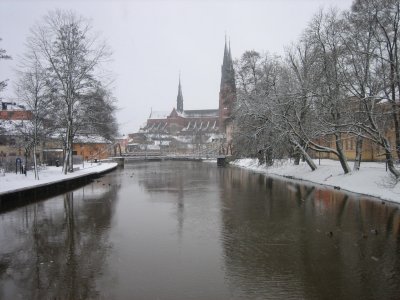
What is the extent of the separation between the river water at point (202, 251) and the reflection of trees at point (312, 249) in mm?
24

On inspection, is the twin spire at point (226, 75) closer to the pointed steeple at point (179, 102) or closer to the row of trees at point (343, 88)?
the pointed steeple at point (179, 102)

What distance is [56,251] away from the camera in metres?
10.4

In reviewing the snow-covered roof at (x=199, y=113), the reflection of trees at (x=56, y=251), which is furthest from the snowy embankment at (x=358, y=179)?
the snow-covered roof at (x=199, y=113)

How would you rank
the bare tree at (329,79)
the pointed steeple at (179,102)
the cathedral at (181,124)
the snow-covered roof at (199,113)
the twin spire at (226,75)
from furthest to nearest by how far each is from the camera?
1. the snow-covered roof at (199,113)
2. the pointed steeple at (179,102)
3. the cathedral at (181,124)
4. the twin spire at (226,75)
5. the bare tree at (329,79)

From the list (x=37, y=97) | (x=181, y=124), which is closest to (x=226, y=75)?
(x=37, y=97)

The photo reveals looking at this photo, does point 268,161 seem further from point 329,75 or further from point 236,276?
point 236,276

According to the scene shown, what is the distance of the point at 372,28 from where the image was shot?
2152cm

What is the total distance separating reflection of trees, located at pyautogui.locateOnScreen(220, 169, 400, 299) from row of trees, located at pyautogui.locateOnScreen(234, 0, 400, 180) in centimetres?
625

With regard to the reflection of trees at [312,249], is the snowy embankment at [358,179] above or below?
above

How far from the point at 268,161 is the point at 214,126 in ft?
381

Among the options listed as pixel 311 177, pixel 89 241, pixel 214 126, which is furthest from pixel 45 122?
pixel 214 126

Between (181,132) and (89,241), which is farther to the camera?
(181,132)

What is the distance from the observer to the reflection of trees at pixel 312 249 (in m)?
7.75

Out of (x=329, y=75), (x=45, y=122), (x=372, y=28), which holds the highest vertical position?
(x=372, y=28)
